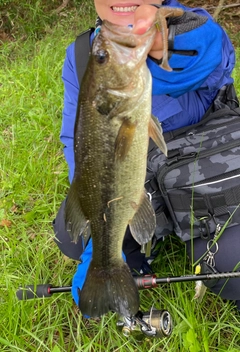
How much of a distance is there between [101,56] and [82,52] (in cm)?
130

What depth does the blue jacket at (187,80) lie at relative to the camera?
1866 millimetres

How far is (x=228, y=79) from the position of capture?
8.42 feet

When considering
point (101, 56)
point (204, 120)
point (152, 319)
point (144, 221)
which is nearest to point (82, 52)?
point (204, 120)

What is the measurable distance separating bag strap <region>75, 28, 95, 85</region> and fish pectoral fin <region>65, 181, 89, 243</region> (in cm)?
117

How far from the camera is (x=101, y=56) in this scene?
4.75 ft

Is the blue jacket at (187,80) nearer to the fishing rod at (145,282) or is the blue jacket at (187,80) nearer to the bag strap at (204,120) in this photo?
the bag strap at (204,120)

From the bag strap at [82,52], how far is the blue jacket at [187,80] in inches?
2.4

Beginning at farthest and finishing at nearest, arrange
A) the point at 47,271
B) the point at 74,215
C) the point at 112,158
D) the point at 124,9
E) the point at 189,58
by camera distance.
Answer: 1. the point at 47,271
2. the point at 124,9
3. the point at 189,58
4. the point at 74,215
5. the point at 112,158

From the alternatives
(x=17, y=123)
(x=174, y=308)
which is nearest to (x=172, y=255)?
(x=174, y=308)

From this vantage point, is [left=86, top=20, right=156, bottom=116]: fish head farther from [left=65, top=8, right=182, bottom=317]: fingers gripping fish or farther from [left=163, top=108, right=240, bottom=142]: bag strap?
[left=163, top=108, right=240, bottom=142]: bag strap

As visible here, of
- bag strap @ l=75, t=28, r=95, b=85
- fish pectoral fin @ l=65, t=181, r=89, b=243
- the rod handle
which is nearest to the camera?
fish pectoral fin @ l=65, t=181, r=89, b=243

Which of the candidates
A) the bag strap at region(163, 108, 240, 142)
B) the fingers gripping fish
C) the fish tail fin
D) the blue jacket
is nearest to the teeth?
the blue jacket

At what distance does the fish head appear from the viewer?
1.42 metres

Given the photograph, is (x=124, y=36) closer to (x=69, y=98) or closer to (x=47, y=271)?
(x=69, y=98)
